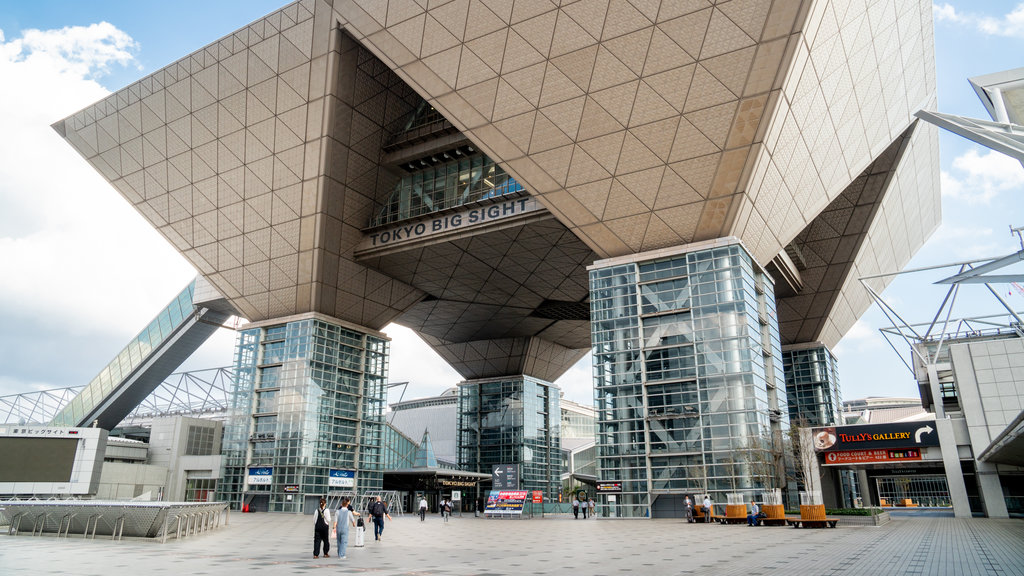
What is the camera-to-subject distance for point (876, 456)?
3738 centimetres

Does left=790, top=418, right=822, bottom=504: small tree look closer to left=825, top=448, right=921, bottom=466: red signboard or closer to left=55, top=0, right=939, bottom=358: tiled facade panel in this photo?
left=825, top=448, right=921, bottom=466: red signboard

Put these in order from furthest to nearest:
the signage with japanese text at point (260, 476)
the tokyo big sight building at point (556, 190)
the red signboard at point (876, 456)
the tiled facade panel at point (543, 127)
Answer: the signage with japanese text at point (260, 476), the red signboard at point (876, 456), the tokyo big sight building at point (556, 190), the tiled facade panel at point (543, 127)

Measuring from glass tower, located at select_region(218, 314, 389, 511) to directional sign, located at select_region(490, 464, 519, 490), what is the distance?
11209 mm

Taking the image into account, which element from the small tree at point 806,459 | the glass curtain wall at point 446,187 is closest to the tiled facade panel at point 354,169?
the glass curtain wall at point 446,187

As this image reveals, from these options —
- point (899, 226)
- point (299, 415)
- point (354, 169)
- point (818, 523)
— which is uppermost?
point (354, 169)

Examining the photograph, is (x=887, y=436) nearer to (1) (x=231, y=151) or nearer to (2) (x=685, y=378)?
(2) (x=685, y=378)

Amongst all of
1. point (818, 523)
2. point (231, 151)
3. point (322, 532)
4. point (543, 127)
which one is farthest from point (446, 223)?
point (322, 532)

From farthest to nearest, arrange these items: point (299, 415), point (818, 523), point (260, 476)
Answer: point (299, 415)
point (260, 476)
point (818, 523)

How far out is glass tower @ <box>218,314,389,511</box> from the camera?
4525cm

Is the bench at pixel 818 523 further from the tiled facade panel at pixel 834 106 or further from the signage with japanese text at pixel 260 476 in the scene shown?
the signage with japanese text at pixel 260 476

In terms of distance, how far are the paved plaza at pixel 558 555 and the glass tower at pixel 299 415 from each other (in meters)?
25.4

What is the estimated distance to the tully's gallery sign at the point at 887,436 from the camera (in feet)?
122

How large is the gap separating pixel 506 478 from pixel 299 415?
14.5 metres

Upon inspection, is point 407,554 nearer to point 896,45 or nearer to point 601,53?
point 601,53
